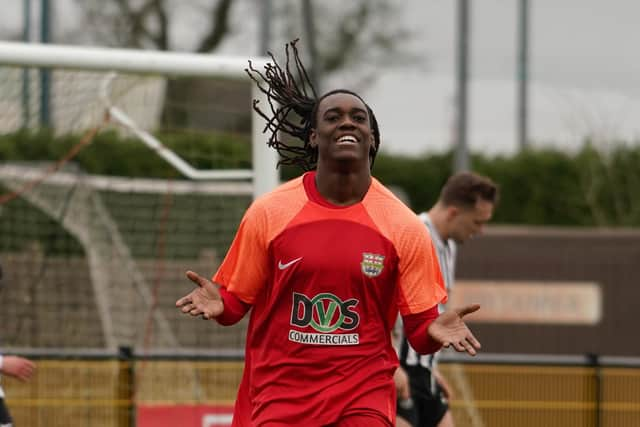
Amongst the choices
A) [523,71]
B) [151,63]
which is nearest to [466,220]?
[151,63]

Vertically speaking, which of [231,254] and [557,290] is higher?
[231,254]

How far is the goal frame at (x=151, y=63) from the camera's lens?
791cm

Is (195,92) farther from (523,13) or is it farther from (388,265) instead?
(523,13)

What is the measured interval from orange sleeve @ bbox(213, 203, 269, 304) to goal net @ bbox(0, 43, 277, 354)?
176 inches

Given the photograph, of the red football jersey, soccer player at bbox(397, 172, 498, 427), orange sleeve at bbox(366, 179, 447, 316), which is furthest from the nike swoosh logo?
soccer player at bbox(397, 172, 498, 427)

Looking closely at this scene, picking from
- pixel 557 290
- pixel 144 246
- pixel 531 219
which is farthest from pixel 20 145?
pixel 531 219

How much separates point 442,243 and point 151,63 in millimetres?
2259

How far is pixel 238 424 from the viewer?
506 cm

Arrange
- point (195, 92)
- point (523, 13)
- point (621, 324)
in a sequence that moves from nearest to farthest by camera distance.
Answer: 1. point (195, 92)
2. point (621, 324)
3. point (523, 13)

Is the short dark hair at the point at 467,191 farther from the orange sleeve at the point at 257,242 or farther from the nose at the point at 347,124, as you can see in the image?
the nose at the point at 347,124

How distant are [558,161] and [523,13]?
622 cm

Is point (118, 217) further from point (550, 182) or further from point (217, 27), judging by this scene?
point (217, 27)

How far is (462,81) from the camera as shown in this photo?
21.2 metres

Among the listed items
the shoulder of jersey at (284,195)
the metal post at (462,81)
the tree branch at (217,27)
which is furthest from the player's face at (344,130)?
the tree branch at (217,27)
